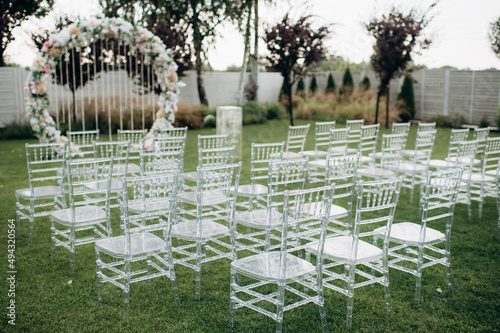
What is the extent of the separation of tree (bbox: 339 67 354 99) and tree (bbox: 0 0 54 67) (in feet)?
37.1

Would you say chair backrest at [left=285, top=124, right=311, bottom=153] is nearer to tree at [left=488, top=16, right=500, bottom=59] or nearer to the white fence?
the white fence

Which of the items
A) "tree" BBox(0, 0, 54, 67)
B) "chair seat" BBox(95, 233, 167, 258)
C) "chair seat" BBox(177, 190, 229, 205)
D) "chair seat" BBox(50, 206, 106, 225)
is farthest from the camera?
"tree" BBox(0, 0, 54, 67)

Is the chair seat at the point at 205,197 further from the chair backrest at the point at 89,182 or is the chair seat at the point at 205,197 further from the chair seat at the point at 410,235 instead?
the chair seat at the point at 410,235

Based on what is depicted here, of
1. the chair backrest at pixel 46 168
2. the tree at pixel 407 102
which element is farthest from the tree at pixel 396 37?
the chair backrest at pixel 46 168

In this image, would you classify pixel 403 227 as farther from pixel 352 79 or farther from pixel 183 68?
pixel 352 79

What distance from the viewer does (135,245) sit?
11.1ft

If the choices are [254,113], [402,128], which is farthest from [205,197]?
[254,113]

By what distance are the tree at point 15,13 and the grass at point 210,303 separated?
1178 centimetres

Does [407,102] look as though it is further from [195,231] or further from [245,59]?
[195,231]

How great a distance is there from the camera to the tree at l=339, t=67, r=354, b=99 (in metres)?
17.7

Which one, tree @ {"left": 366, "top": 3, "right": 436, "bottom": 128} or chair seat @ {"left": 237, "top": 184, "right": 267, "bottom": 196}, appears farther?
tree @ {"left": 366, "top": 3, "right": 436, "bottom": 128}

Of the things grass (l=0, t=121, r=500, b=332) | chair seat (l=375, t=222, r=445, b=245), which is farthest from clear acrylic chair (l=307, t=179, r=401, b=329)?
grass (l=0, t=121, r=500, b=332)

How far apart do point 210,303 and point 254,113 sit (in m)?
13.7

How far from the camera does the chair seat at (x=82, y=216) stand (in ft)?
12.8
